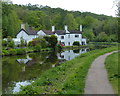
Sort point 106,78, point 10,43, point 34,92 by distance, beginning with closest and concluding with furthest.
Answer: point 34,92 < point 106,78 < point 10,43

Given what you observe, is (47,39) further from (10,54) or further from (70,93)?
(70,93)

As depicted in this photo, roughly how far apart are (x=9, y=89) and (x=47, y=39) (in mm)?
38081

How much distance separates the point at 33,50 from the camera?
4366 cm

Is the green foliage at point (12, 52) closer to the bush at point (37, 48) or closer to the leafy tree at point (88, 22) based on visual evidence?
the bush at point (37, 48)

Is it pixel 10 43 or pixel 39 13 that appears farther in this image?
pixel 39 13

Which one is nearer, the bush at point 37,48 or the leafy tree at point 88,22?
the bush at point 37,48

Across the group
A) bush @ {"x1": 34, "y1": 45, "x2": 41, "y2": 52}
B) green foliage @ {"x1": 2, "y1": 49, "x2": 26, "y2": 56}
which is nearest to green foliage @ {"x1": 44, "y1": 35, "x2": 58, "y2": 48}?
bush @ {"x1": 34, "y1": 45, "x2": 41, "y2": 52}

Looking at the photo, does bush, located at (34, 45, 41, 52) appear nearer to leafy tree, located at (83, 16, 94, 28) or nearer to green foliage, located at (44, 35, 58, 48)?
green foliage, located at (44, 35, 58, 48)

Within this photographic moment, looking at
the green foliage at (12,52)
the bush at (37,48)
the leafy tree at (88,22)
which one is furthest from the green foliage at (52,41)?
the leafy tree at (88,22)

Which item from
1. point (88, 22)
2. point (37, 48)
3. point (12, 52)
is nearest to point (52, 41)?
point (37, 48)

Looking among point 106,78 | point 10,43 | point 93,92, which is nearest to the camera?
point 93,92

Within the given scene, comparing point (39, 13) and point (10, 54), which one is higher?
point (39, 13)

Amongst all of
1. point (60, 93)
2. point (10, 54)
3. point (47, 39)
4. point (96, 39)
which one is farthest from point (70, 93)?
point (96, 39)

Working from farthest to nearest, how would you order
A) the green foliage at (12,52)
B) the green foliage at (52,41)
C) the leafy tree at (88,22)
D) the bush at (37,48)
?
1. the leafy tree at (88,22)
2. the green foliage at (52,41)
3. the bush at (37,48)
4. the green foliage at (12,52)
